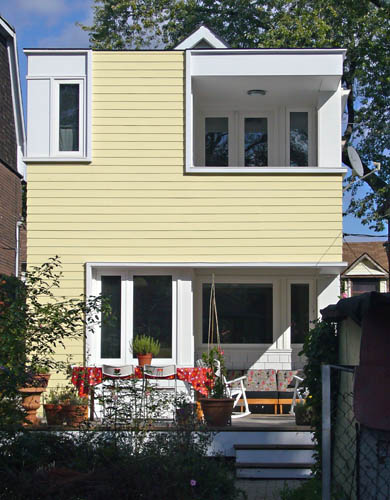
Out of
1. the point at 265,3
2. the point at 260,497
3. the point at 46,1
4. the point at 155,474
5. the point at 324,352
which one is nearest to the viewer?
the point at 155,474

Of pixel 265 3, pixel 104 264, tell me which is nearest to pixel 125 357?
pixel 104 264

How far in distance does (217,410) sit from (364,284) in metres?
20.8

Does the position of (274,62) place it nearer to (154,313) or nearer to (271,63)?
(271,63)

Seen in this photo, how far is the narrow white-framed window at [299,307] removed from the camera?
14.6 metres

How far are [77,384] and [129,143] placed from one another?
478cm

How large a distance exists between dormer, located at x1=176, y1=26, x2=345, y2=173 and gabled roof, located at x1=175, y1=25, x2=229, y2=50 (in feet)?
0.06

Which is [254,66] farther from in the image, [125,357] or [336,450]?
[336,450]

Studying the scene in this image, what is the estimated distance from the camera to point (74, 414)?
11.0 meters

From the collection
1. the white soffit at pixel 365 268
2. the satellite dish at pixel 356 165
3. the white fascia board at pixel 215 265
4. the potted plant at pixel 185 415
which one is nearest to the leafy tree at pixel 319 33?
the white soffit at pixel 365 268

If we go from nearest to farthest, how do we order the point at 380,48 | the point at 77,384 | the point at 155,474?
1. the point at 155,474
2. the point at 77,384
3. the point at 380,48

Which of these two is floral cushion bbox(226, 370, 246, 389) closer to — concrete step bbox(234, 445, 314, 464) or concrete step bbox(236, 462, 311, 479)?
concrete step bbox(234, 445, 314, 464)

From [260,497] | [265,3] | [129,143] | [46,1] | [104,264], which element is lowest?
[260,497]

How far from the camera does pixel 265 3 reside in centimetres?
2627

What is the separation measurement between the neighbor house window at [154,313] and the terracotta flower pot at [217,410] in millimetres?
2272
